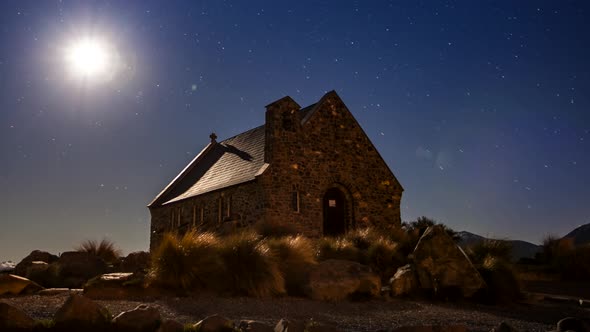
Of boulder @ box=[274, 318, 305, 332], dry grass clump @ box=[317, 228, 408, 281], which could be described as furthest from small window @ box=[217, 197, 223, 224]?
boulder @ box=[274, 318, 305, 332]

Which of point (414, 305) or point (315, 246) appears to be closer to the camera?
point (414, 305)

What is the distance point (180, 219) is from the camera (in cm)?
Answer: 2939

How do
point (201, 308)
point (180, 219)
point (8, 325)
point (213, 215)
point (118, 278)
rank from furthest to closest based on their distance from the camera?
point (180, 219) → point (213, 215) → point (118, 278) → point (201, 308) → point (8, 325)

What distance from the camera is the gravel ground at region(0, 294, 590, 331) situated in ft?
30.3

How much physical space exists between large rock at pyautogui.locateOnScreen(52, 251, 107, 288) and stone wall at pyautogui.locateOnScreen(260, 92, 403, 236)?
7.28 meters

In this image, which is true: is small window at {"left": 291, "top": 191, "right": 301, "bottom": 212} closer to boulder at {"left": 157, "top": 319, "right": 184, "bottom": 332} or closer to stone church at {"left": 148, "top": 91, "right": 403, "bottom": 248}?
stone church at {"left": 148, "top": 91, "right": 403, "bottom": 248}

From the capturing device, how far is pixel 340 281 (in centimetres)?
1260

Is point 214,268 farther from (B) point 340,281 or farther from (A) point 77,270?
(A) point 77,270

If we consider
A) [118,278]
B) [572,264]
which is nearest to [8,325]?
[118,278]

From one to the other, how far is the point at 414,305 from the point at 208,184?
17.1m

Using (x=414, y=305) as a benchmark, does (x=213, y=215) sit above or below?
above

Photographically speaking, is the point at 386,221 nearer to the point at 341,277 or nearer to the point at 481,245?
the point at 481,245

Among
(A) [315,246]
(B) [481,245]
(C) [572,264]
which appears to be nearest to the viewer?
(A) [315,246]

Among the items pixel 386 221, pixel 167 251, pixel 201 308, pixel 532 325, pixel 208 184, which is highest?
pixel 208 184
